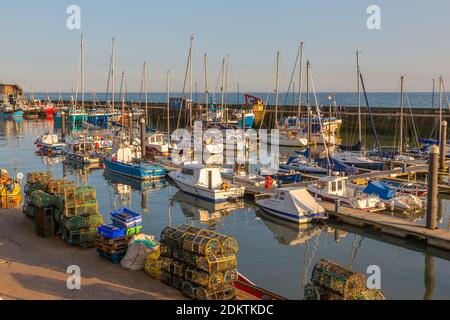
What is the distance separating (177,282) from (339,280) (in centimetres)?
389

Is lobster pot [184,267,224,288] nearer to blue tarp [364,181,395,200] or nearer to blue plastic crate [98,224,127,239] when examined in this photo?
blue plastic crate [98,224,127,239]

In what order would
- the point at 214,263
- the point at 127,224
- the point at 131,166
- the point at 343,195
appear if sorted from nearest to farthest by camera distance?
1. the point at 214,263
2. the point at 127,224
3. the point at 343,195
4. the point at 131,166

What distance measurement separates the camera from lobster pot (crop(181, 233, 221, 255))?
11547 millimetres

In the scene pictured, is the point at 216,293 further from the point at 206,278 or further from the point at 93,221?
the point at 93,221

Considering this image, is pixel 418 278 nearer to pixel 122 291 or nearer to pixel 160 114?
pixel 122 291

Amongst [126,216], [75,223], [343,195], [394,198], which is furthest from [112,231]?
[394,198]

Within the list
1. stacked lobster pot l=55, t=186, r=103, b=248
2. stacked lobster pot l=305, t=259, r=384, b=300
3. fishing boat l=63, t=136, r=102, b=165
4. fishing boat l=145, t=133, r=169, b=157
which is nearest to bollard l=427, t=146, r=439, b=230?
stacked lobster pot l=305, t=259, r=384, b=300

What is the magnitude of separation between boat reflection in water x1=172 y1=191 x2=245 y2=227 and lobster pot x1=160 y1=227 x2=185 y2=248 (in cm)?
1051

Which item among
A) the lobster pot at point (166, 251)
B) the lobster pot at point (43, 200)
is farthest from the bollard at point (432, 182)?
the lobster pot at point (43, 200)

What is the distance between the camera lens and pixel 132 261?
13.2 meters

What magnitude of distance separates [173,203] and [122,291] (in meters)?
16.1

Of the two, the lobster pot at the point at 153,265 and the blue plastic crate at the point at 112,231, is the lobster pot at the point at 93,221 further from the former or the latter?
the lobster pot at the point at 153,265

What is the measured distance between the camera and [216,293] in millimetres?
11141
